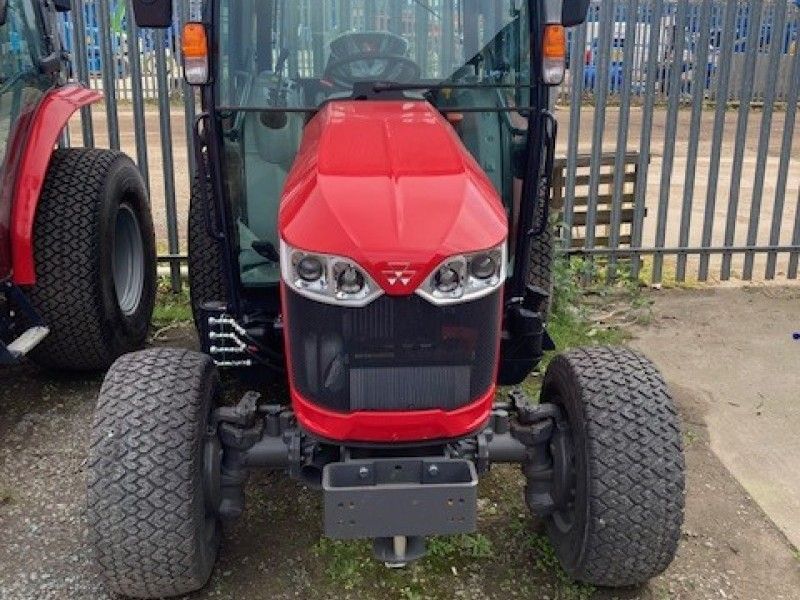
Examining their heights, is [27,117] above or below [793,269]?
above

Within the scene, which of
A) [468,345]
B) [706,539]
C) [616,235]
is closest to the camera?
[468,345]

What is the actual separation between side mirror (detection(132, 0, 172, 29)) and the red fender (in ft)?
4.18

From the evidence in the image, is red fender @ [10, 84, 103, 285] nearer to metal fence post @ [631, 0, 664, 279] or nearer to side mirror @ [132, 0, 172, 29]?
side mirror @ [132, 0, 172, 29]

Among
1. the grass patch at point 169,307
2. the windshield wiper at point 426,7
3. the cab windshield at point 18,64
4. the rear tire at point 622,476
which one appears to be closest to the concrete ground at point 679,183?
the grass patch at point 169,307

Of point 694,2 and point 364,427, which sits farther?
point 694,2

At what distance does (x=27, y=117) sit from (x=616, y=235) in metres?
3.75

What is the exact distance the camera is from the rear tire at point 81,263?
4.14 m

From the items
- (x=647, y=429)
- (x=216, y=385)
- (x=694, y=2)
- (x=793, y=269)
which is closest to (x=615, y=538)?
(x=647, y=429)

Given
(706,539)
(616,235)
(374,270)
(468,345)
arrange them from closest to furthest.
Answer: (374,270) < (468,345) < (706,539) < (616,235)

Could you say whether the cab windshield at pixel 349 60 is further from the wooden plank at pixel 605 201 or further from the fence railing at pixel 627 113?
the wooden plank at pixel 605 201

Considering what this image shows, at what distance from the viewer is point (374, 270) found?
7.69 ft

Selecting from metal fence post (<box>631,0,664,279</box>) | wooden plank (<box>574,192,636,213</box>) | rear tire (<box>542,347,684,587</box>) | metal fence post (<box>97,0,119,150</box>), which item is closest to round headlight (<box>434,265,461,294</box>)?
rear tire (<box>542,347,684,587</box>)

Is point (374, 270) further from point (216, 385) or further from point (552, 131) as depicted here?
point (552, 131)

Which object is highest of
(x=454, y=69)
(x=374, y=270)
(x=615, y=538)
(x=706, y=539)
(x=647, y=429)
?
(x=454, y=69)
